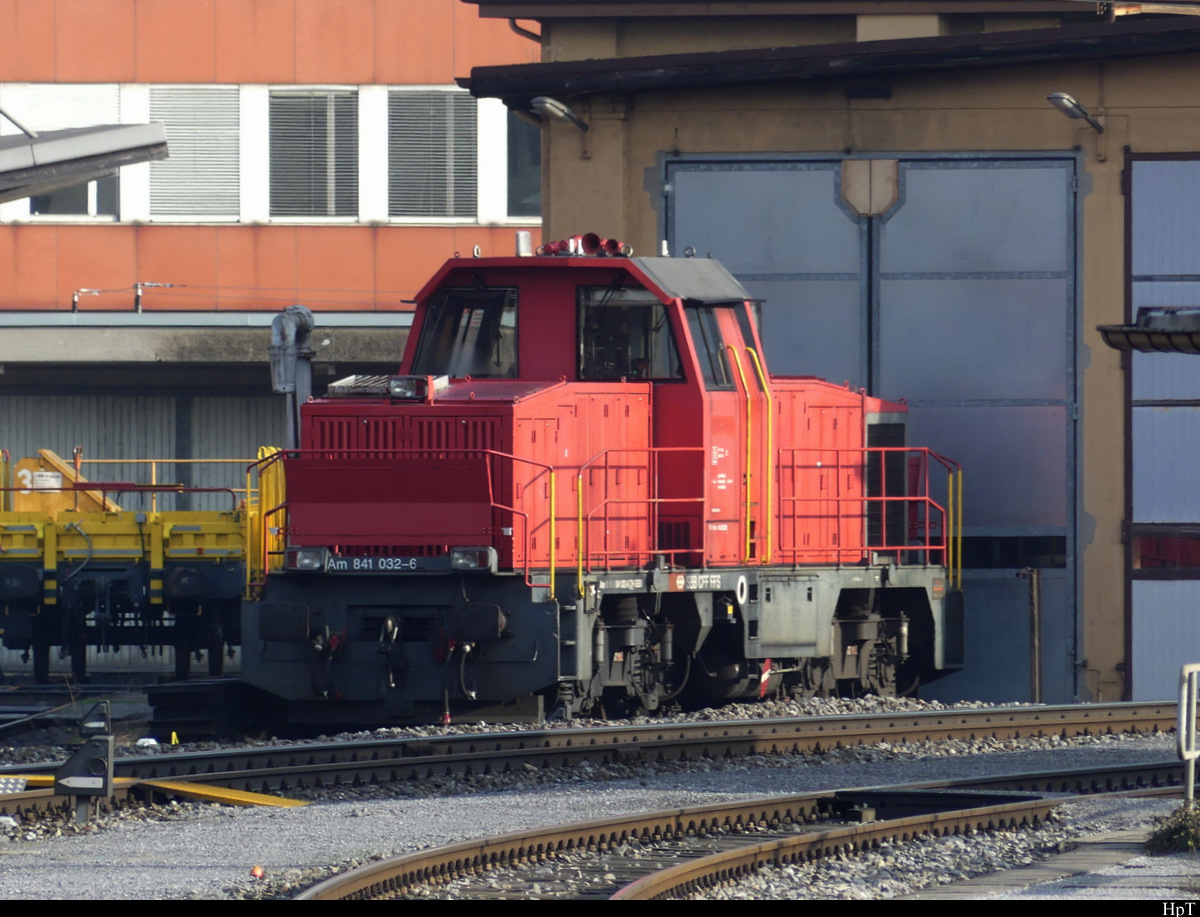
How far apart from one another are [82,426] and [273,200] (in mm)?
4133

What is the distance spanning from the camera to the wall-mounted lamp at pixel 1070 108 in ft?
54.7

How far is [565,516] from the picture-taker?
523 inches

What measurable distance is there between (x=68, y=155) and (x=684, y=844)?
8360 mm

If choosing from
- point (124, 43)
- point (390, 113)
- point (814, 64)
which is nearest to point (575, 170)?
point (814, 64)

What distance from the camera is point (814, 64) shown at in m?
17.6

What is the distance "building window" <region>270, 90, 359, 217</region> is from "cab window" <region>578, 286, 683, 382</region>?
1349 cm

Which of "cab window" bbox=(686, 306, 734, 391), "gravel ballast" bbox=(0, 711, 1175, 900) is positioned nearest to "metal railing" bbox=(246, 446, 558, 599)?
"cab window" bbox=(686, 306, 734, 391)

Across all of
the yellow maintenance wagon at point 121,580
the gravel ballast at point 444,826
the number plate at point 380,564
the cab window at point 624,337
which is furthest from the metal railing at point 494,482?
the yellow maintenance wagon at point 121,580

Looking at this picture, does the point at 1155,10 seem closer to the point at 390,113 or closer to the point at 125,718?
the point at 390,113

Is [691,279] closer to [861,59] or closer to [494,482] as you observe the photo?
[494,482]

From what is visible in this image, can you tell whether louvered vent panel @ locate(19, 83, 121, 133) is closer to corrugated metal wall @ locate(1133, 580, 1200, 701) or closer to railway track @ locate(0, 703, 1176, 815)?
corrugated metal wall @ locate(1133, 580, 1200, 701)

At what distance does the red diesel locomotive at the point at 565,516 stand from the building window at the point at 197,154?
12867 mm

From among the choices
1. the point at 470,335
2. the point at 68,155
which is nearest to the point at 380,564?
the point at 470,335

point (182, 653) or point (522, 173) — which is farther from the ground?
point (522, 173)
